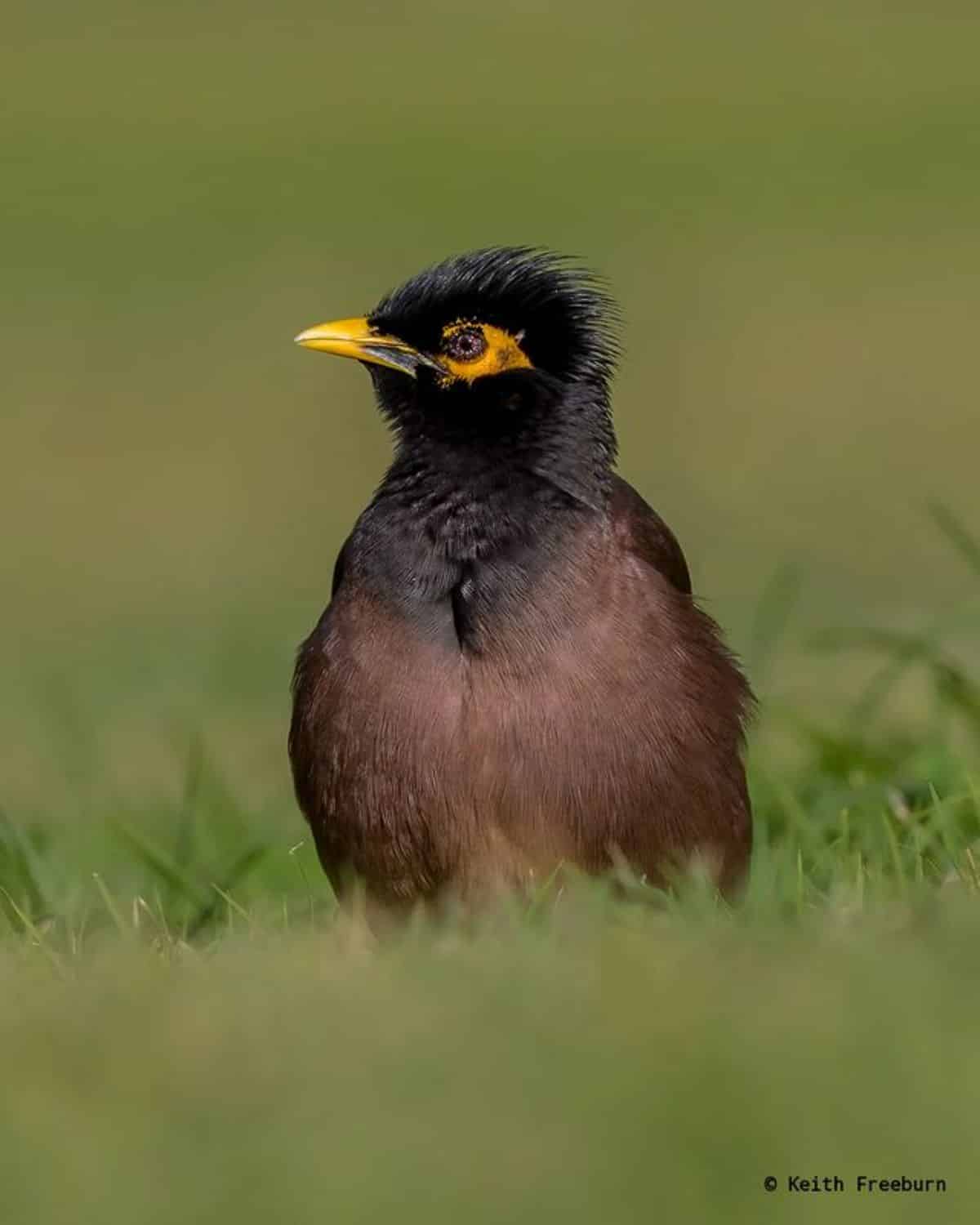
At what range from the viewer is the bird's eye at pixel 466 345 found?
6.73 m

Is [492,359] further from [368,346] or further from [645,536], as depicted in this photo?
[645,536]

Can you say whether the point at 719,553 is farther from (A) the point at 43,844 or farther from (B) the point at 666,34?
(B) the point at 666,34

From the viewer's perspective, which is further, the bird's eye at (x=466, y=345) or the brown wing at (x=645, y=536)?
the bird's eye at (x=466, y=345)

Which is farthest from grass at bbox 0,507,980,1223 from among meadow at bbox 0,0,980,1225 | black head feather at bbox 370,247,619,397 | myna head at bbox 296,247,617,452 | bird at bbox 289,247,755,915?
black head feather at bbox 370,247,619,397

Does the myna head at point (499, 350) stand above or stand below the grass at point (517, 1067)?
above

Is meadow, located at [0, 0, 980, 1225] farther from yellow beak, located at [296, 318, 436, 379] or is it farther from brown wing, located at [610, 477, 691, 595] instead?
yellow beak, located at [296, 318, 436, 379]

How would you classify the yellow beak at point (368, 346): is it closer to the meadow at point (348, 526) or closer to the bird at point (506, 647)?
the bird at point (506, 647)

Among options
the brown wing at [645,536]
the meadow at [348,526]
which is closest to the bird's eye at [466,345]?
the brown wing at [645,536]

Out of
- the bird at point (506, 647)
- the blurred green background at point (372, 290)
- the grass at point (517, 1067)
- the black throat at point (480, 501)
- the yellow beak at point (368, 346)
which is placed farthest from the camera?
the blurred green background at point (372, 290)

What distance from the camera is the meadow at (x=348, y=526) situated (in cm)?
396

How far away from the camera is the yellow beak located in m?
6.79

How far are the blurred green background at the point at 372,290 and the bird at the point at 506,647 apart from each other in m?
1.73

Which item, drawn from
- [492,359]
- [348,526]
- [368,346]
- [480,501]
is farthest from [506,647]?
[348,526]

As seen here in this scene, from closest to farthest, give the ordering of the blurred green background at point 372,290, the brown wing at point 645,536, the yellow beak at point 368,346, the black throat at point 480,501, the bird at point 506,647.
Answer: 1. the bird at point 506,647
2. the black throat at point 480,501
3. the brown wing at point 645,536
4. the yellow beak at point 368,346
5. the blurred green background at point 372,290
